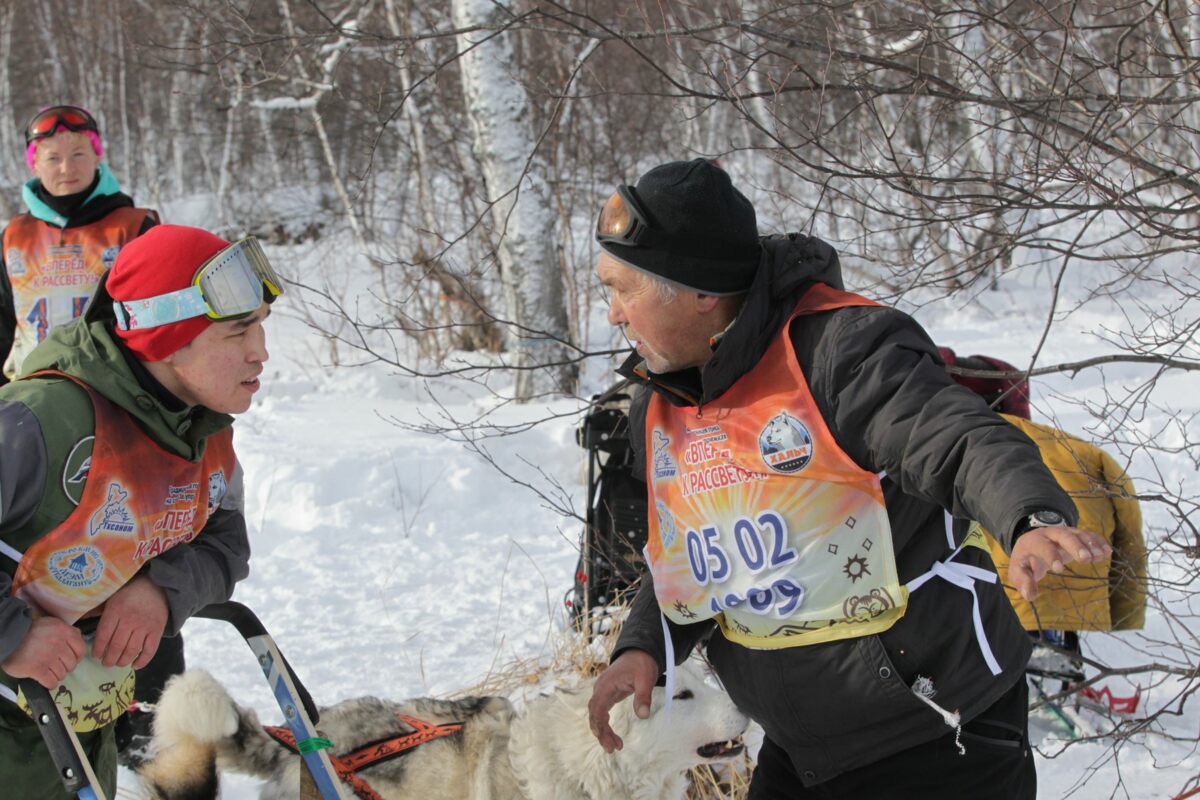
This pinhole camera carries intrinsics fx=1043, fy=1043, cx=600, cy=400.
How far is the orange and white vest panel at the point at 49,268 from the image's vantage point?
447cm

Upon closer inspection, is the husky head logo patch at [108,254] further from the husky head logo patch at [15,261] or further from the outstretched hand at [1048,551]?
the outstretched hand at [1048,551]

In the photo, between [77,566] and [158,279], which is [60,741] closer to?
[77,566]

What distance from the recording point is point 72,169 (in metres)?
4.44

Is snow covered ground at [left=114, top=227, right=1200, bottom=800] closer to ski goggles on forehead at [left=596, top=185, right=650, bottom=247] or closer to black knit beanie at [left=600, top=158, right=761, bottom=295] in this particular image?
black knit beanie at [left=600, top=158, right=761, bottom=295]

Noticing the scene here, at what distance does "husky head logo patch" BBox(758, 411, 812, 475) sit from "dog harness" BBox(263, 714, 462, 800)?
1410 mm

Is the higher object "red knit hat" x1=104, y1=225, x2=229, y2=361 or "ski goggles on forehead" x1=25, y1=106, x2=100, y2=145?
"ski goggles on forehead" x1=25, y1=106, x2=100, y2=145

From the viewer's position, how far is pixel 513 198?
319 inches

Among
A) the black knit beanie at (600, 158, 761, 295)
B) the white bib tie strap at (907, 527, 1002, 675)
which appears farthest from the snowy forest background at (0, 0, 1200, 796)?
the white bib tie strap at (907, 527, 1002, 675)

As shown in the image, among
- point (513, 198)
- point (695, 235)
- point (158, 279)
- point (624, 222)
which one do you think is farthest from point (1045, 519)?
point (513, 198)

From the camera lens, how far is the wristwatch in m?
1.40

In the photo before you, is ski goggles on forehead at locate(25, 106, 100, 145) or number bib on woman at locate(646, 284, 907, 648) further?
ski goggles on forehead at locate(25, 106, 100, 145)

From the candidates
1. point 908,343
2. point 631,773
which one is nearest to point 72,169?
point 631,773

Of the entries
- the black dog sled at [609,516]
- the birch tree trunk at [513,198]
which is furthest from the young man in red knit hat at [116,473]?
the birch tree trunk at [513,198]

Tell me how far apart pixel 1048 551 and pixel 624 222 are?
1.02 meters
